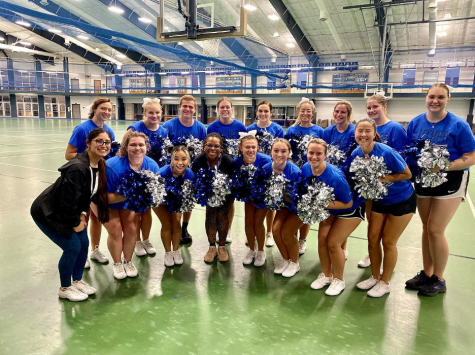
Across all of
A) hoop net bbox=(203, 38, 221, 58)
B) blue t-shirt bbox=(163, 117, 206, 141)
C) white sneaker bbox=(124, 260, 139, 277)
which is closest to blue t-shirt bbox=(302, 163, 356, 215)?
blue t-shirt bbox=(163, 117, 206, 141)

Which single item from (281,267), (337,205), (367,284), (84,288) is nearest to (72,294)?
(84,288)

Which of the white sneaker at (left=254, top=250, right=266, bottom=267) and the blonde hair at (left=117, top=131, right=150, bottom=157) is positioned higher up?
the blonde hair at (left=117, top=131, right=150, bottom=157)

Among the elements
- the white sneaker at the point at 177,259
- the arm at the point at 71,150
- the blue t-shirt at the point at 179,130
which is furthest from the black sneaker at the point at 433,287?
the arm at the point at 71,150

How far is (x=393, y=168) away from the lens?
8.87 ft

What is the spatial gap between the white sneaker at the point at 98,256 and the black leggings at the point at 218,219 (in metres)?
1.11

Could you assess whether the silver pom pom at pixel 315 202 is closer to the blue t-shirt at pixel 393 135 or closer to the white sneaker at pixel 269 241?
the blue t-shirt at pixel 393 135

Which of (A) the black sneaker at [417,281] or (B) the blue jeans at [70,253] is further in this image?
(A) the black sneaker at [417,281]

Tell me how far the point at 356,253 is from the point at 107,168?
2876mm

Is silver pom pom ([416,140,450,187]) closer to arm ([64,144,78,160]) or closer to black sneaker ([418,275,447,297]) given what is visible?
black sneaker ([418,275,447,297])

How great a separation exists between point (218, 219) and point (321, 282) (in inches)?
47.5

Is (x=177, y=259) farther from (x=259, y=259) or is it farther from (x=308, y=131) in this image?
(x=308, y=131)

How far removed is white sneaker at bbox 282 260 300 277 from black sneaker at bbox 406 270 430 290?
40.5 inches

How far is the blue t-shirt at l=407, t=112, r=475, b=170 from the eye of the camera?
9.04 feet

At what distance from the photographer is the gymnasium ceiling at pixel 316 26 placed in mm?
17812
